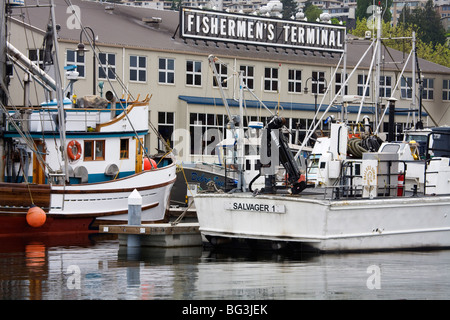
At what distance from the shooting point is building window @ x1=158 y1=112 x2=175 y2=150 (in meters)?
51.2

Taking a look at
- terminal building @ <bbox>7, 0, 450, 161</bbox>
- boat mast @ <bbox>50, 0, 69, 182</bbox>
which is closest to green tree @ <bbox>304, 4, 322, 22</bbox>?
terminal building @ <bbox>7, 0, 450, 161</bbox>

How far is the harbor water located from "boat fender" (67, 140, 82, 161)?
5480mm

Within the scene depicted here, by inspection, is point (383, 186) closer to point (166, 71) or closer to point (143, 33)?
point (166, 71)

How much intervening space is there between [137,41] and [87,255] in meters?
28.1

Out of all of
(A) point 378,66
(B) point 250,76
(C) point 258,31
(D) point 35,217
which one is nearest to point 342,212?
(D) point 35,217

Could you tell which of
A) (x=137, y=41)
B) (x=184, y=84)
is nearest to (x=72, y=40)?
(x=137, y=41)

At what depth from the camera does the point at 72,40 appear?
47.1m

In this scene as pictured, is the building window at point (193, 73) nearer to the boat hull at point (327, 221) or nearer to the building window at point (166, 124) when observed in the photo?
the building window at point (166, 124)

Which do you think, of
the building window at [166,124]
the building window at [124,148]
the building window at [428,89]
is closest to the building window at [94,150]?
the building window at [124,148]

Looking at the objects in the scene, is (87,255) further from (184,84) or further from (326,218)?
(184,84)

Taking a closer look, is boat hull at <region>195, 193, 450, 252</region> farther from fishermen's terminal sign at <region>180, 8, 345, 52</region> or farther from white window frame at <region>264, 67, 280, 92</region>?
white window frame at <region>264, 67, 280, 92</region>

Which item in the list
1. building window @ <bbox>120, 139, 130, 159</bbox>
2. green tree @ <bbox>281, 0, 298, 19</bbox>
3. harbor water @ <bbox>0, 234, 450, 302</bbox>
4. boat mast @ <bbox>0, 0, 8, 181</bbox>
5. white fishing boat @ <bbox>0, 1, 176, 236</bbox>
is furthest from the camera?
green tree @ <bbox>281, 0, 298, 19</bbox>

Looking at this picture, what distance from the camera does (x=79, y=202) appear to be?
98.1ft

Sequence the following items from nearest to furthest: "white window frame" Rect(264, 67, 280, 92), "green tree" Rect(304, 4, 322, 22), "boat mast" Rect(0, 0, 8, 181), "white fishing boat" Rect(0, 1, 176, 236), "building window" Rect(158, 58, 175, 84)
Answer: "white fishing boat" Rect(0, 1, 176, 236), "boat mast" Rect(0, 0, 8, 181), "building window" Rect(158, 58, 175, 84), "white window frame" Rect(264, 67, 280, 92), "green tree" Rect(304, 4, 322, 22)
